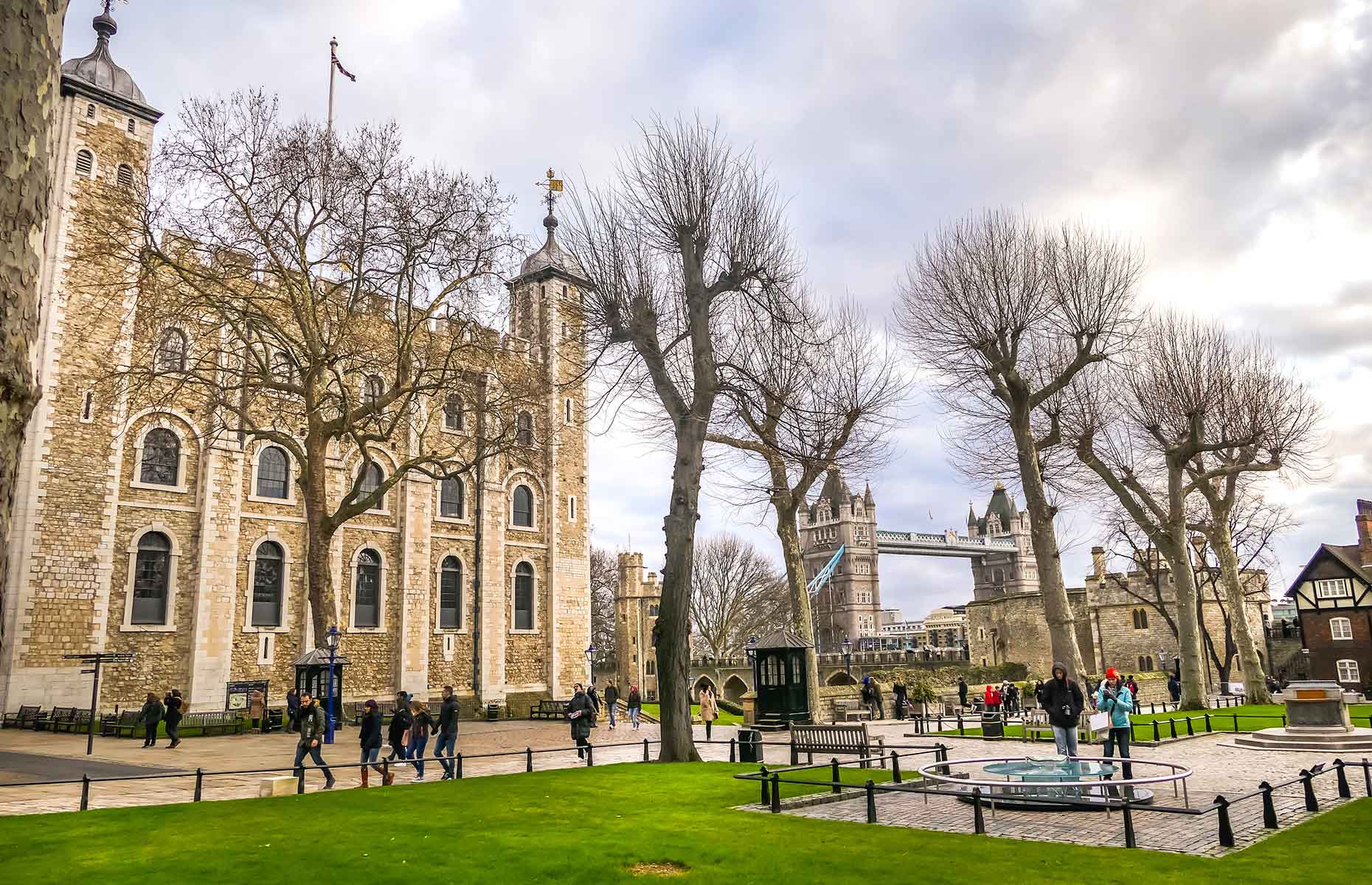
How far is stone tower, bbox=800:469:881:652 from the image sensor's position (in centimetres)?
11956

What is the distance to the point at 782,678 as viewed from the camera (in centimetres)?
2084

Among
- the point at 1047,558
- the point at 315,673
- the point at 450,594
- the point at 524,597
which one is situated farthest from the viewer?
the point at 524,597

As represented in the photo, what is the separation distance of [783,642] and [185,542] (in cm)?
1826

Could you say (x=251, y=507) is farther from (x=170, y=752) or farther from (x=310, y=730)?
(x=310, y=730)

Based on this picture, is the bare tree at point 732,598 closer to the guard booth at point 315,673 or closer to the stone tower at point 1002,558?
the guard booth at point 315,673

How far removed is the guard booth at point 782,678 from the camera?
67.8ft

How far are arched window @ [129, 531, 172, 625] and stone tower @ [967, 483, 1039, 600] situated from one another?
116 metres

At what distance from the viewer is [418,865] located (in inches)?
314

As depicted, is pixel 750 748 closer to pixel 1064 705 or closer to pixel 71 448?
pixel 1064 705

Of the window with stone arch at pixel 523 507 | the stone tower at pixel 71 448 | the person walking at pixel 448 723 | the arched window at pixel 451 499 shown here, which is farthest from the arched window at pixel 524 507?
the person walking at pixel 448 723

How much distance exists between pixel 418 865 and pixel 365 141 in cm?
1813

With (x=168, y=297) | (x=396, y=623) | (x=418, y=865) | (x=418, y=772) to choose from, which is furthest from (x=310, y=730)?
(x=396, y=623)

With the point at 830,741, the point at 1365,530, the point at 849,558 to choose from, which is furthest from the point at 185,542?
the point at 849,558

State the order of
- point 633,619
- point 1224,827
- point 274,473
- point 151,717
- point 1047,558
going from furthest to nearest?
1. point 633,619
2. point 274,473
3. point 1047,558
4. point 151,717
5. point 1224,827
